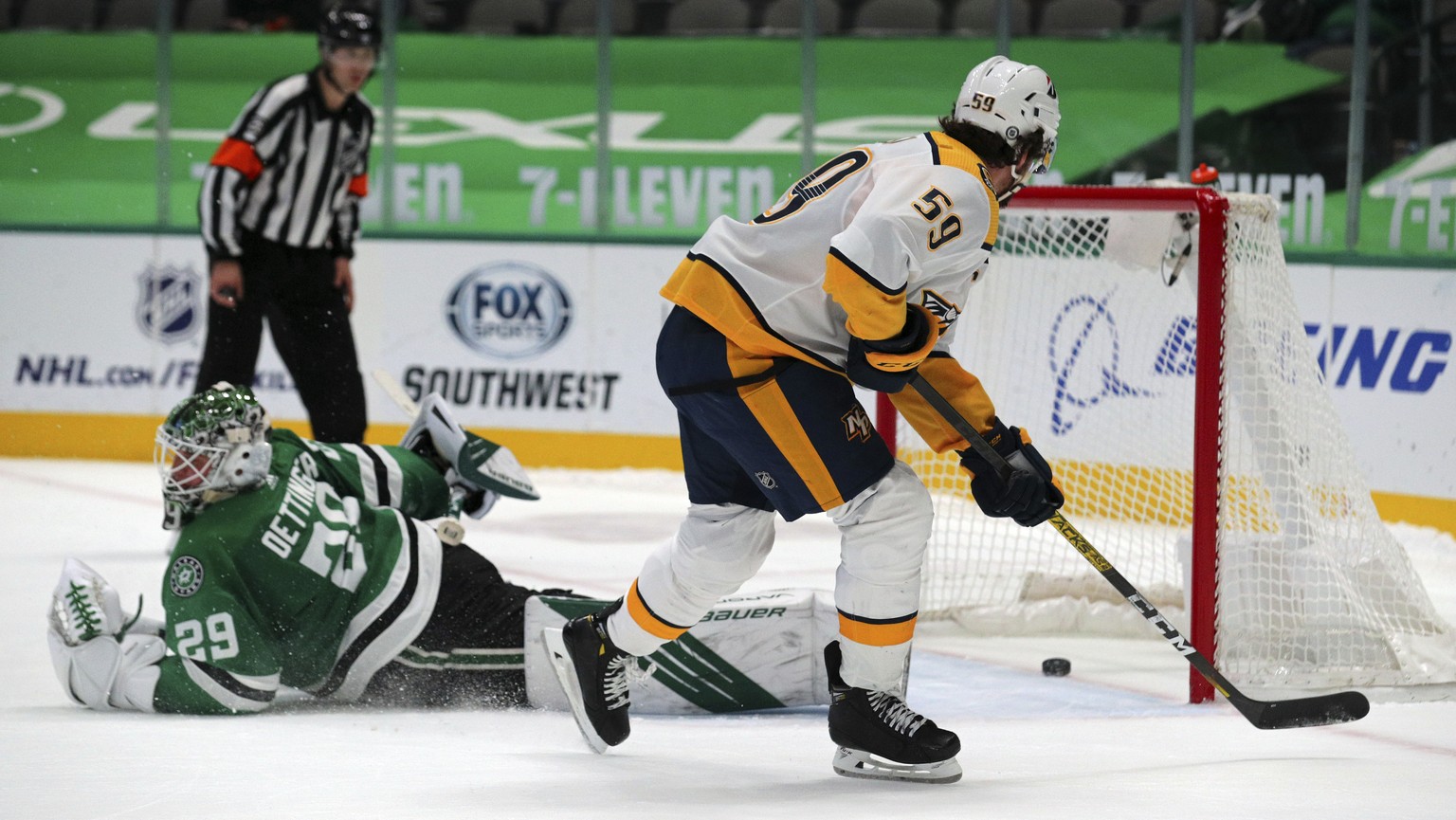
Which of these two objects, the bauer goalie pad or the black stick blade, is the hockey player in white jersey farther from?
the black stick blade

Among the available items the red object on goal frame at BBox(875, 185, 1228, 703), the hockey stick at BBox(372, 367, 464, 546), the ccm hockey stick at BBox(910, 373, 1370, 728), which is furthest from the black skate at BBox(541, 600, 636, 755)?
the red object on goal frame at BBox(875, 185, 1228, 703)

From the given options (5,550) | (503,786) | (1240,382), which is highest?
(1240,382)

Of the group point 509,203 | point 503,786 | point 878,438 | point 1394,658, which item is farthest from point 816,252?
point 509,203

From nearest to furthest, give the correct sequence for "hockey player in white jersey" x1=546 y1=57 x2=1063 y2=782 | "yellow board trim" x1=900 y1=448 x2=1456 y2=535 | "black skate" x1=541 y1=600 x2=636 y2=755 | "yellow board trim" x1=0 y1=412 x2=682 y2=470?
"hockey player in white jersey" x1=546 y1=57 x2=1063 y2=782 < "black skate" x1=541 y1=600 x2=636 y2=755 < "yellow board trim" x1=900 y1=448 x2=1456 y2=535 < "yellow board trim" x1=0 y1=412 x2=682 y2=470

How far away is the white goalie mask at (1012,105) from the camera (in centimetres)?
231

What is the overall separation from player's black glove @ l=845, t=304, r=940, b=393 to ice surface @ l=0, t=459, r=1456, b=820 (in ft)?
1.78

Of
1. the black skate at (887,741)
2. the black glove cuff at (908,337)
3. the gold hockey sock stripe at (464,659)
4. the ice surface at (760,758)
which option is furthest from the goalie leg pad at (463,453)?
the black glove cuff at (908,337)

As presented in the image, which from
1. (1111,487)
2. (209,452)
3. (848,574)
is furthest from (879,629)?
(1111,487)

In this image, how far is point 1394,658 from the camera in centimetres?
300

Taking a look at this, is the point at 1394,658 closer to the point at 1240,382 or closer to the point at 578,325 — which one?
the point at 1240,382

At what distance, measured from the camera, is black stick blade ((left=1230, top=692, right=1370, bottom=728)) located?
8.29 feet

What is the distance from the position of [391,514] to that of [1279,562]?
1552mm

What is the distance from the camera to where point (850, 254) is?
7.02 ft

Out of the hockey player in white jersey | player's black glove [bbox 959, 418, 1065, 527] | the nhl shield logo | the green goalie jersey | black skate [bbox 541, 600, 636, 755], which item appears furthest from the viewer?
the nhl shield logo
